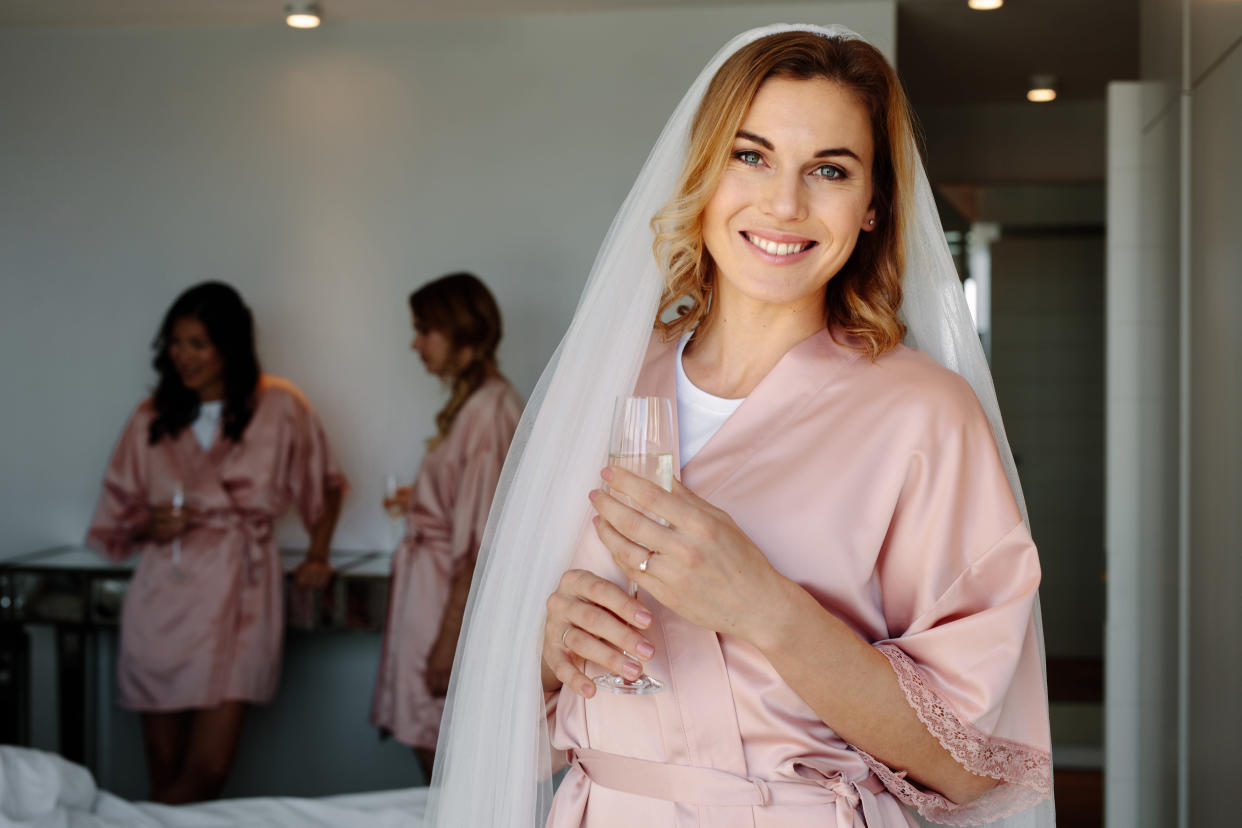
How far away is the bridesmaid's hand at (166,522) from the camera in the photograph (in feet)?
12.7

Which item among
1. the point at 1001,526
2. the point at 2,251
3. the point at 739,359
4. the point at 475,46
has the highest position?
the point at 475,46

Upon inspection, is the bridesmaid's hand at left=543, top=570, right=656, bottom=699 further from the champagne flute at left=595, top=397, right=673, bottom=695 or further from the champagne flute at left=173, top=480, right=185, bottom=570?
the champagne flute at left=173, top=480, right=185, bottom=570

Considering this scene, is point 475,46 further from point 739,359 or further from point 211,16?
point 739,359

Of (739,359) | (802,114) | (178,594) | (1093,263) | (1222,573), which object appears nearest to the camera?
(802,114)

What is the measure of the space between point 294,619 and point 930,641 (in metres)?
3.28

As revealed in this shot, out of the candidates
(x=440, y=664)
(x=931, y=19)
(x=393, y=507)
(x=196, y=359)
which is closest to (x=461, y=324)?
(x=393, y=507)

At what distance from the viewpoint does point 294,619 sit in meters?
4.11

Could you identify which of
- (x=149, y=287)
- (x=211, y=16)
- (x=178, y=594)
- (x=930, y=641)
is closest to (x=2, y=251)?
(x=149, y=287)

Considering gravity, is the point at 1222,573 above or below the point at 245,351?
below

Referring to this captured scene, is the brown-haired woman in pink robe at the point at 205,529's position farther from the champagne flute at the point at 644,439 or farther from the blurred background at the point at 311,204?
the champagne flute at the point at 644,439

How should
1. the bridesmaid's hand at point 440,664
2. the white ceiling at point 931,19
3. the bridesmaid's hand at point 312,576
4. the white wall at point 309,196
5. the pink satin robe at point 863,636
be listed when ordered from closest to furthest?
the pink satin robe at point 863,636
the bridesmaid's hand at point 440,664
the bridesmaid's hand at point 312,576
the white ceiling at point 931,19
the white wall at point 309,196

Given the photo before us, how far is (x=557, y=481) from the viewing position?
1.45 meters

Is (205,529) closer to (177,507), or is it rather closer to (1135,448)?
(177,507)

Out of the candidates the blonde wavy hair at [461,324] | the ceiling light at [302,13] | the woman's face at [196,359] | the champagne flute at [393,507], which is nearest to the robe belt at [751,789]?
the blonde wavy hair at [461,324]
